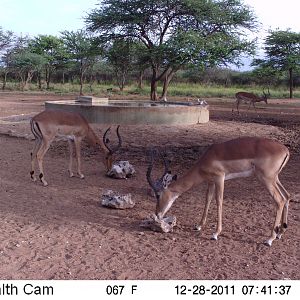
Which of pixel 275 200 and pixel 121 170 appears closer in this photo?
pixel 275 200

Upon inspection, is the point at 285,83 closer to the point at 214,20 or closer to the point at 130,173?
the point at 214,20

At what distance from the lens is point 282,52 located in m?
39.7

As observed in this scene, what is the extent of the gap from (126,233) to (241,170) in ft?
4.83

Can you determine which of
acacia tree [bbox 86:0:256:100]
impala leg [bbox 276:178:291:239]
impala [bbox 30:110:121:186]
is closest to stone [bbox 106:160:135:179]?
impala [bbox 30:110:121:186]

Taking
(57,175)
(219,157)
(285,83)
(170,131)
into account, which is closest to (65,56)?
(285,83)

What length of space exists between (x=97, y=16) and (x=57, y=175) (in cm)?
1878

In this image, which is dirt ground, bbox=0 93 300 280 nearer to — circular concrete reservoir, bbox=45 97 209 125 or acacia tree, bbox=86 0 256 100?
circular concrete reservoir, bbox=45 97 209 125

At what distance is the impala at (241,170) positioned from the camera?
16.5 feet

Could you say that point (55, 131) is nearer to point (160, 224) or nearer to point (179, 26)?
point (160, 224)

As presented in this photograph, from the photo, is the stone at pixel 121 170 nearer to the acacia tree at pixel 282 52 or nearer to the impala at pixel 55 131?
the impala at pixel 55 131

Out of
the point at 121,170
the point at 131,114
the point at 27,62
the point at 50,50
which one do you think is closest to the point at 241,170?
the point at 121,170

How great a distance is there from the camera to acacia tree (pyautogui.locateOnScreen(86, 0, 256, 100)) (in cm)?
2414

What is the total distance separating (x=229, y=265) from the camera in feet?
14.3

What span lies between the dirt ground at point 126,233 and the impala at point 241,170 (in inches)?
10.7
